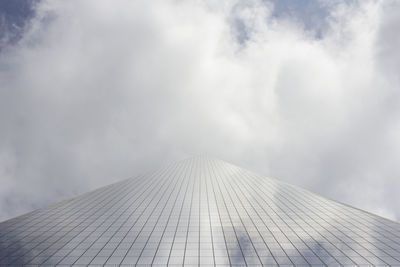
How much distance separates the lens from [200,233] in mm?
31734

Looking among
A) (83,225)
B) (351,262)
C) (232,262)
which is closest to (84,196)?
(83,225)

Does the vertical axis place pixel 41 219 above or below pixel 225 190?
below

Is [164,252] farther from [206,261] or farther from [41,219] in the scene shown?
[41,219]

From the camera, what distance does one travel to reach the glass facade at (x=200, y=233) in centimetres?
2580

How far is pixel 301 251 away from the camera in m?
27.0

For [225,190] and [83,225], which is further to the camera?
[225,190]

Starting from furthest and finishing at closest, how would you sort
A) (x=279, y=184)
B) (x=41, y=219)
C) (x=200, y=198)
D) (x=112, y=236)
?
(x=279, y=184) → (x=200, y=198) → (x=41, y=219) → (x=112, y=236)

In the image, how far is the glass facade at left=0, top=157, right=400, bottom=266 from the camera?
84.6 ft

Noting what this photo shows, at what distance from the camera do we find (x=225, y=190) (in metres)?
56.6

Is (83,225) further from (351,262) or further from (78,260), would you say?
(351,262)

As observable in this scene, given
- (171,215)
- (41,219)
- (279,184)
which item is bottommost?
(41,219)

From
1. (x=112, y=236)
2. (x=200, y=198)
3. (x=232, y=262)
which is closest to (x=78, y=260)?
(x=112, y=236)

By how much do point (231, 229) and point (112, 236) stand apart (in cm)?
1899

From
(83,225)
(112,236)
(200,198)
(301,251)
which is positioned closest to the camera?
(301,251)
